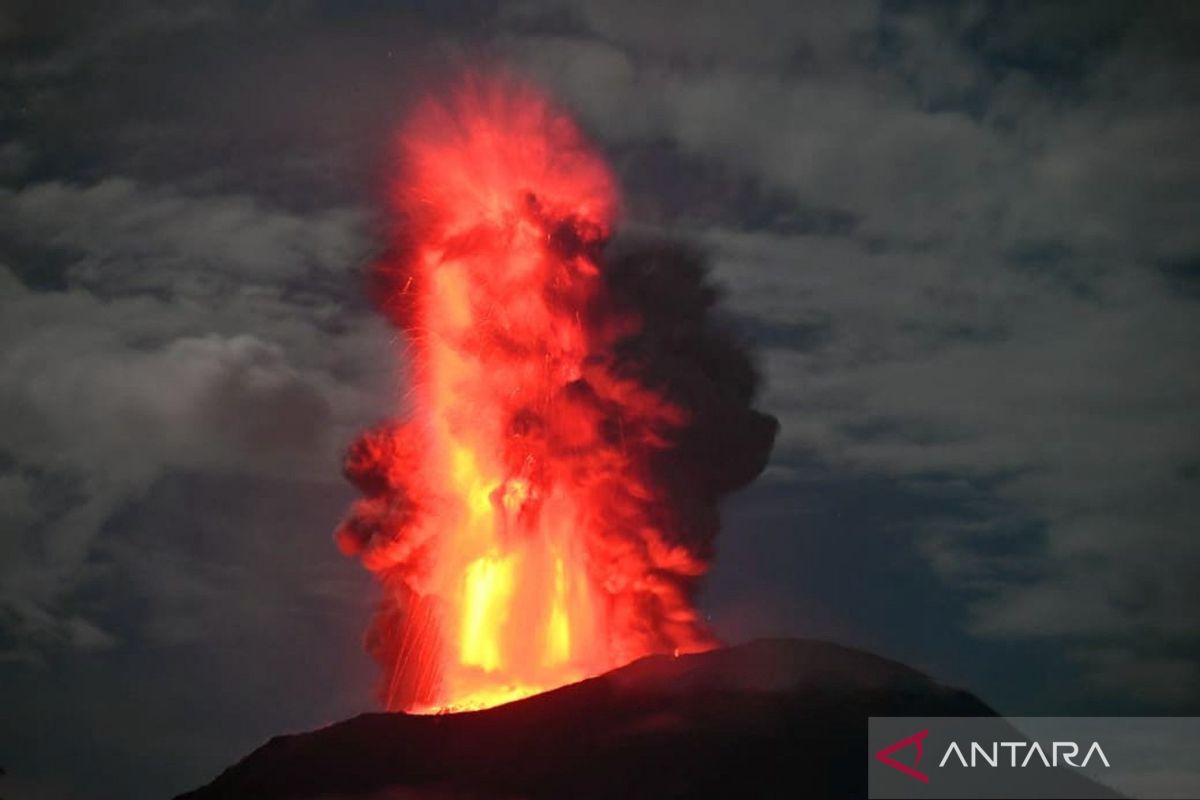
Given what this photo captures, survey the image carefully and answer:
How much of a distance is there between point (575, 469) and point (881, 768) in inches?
1185

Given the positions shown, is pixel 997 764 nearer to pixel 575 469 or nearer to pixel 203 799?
pixel 575 469

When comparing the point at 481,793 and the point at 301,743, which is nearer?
the point at 481,793

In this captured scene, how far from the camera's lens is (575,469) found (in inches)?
5064

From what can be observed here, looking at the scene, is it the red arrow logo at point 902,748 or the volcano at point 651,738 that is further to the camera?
the volcano at point 651,738

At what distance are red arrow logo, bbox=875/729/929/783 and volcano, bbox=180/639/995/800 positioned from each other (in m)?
4.35

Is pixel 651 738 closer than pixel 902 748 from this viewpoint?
No

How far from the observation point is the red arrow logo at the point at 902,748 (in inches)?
4119

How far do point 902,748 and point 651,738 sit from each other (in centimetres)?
1801

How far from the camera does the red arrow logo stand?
343 ft

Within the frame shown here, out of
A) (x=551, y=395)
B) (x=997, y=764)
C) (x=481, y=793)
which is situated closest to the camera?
(x=997, y=764)

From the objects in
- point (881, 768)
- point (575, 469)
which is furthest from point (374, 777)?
point (881, 768)

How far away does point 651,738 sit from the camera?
404ft

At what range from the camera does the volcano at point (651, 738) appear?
393 feet

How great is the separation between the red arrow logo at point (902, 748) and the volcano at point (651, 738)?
435 centimetres
